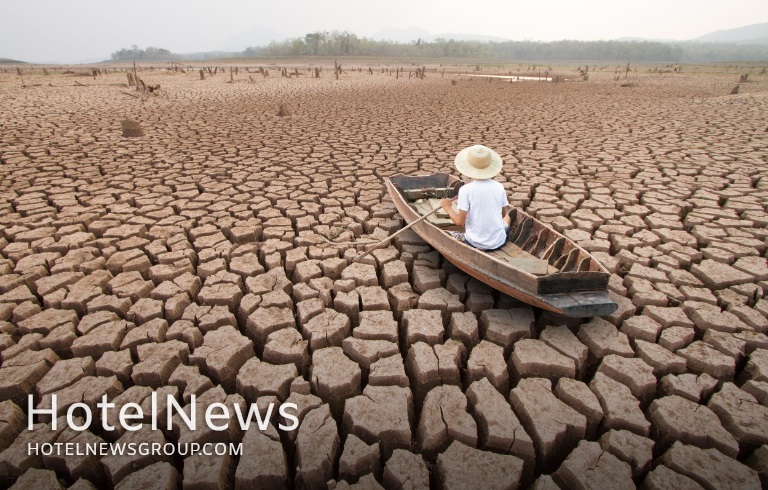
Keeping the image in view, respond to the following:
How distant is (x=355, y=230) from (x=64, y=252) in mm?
2664

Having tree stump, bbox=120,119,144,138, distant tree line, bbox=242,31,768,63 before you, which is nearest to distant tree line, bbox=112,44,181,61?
distant tree line, bbox=242,31,768,63

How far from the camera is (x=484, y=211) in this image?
312 cm

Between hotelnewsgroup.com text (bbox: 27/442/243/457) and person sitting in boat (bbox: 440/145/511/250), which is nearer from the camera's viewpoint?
hotelnewsgroup.com text (bbox: 27/442/243/457)

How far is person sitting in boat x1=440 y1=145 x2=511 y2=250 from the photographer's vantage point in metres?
3.07

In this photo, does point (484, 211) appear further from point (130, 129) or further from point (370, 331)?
point (130, 129)

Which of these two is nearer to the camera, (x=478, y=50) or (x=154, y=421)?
(x=154, y=421)

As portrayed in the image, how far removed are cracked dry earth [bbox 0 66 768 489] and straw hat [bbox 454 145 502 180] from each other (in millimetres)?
854

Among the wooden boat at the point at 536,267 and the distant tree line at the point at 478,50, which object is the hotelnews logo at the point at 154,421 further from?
the distant tree line at the point at 478,50

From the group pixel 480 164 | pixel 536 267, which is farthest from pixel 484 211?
pixel 536 267

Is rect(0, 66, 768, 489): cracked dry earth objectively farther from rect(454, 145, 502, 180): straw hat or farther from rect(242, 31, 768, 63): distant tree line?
rect(242, 31, 768, 63): distant tree line

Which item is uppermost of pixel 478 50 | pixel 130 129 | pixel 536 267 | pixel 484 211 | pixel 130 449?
pixel 478 50

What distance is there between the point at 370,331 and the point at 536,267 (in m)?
1.25

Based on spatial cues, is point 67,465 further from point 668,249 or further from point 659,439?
point 668,249

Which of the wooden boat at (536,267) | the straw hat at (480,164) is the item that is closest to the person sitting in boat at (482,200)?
the straw hat at (480,164)
